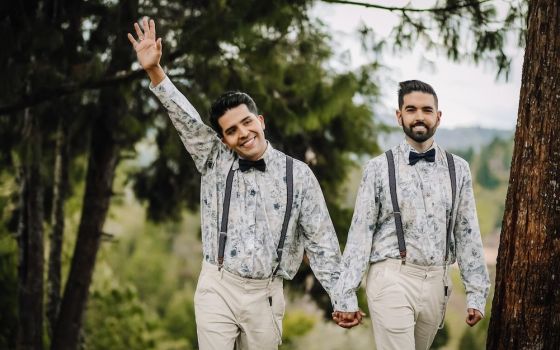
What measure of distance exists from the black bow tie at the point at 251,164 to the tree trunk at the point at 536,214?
121 centimetres

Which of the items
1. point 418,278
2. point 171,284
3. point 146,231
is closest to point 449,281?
point 418,278

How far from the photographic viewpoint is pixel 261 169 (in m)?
3.84

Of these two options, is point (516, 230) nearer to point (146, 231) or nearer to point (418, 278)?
point (418, 278)

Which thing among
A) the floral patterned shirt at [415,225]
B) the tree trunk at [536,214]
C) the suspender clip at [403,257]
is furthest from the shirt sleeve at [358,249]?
the tree trunk at [536,214]

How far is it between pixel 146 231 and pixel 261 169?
40594 mm

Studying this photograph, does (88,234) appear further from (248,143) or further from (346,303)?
(346,303)

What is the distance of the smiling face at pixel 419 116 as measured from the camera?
12.5 ft

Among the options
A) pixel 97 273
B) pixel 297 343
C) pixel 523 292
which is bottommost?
pixel 297 343

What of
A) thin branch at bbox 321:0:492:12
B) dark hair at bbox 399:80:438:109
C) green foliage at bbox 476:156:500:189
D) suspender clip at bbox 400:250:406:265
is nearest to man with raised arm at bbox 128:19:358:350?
suspender clip at bbox 400:250:406:265

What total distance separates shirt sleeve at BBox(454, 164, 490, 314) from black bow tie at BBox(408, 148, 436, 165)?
217 millimetres

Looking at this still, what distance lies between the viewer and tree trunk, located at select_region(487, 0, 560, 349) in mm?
3678

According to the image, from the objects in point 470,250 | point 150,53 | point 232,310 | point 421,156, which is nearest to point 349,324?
point 232,310

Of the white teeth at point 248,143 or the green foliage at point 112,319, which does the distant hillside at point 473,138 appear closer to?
the green foliage at point 112,319

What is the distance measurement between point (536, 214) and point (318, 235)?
1.03 metres
